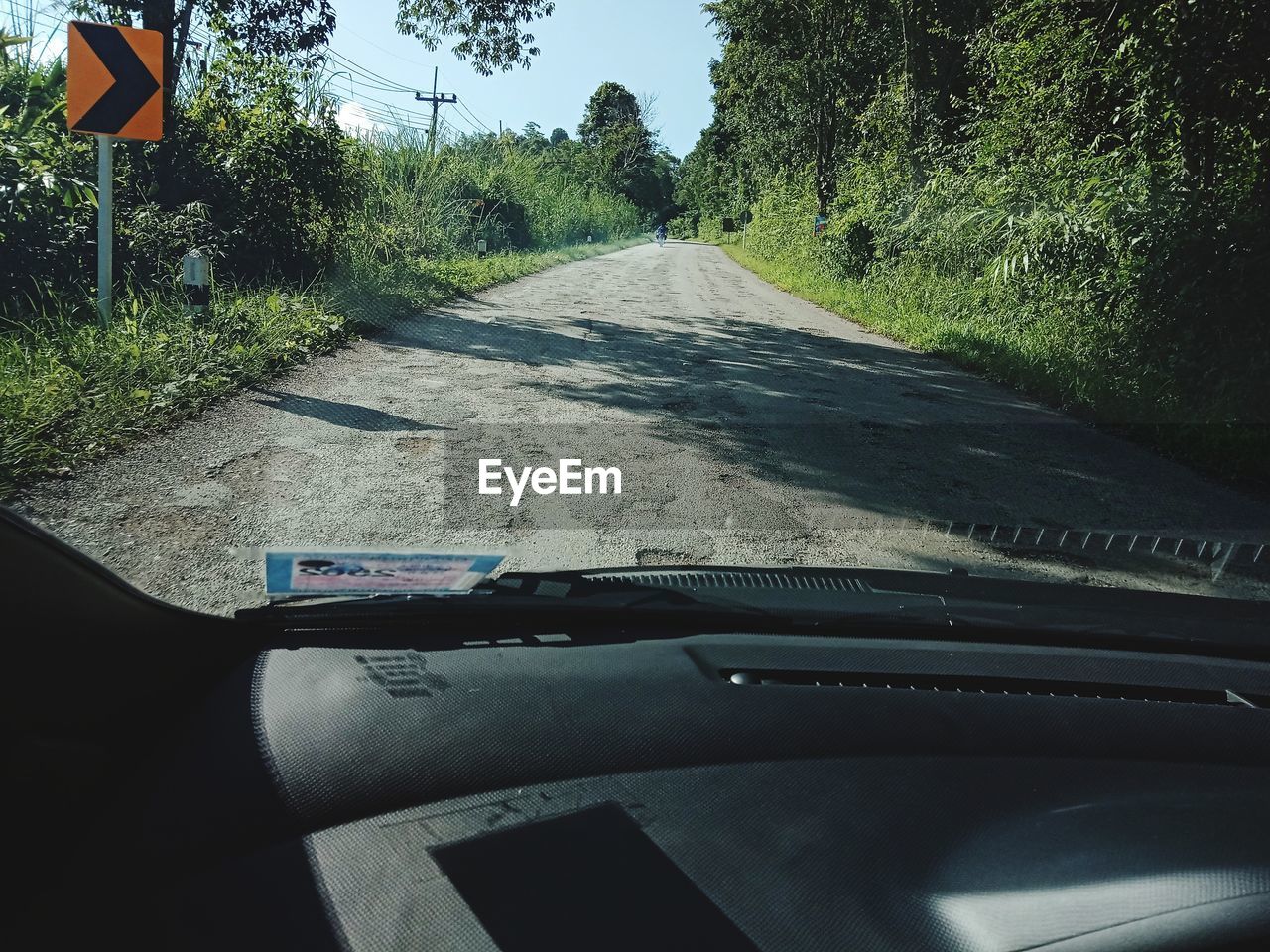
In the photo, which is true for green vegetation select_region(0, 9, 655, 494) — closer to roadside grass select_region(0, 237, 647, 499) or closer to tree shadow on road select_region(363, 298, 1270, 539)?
roadside grass select_region(0, 237, 647, 499)

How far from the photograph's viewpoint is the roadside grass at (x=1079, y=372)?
6.54 metres

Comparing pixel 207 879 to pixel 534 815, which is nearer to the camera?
pixel 207 879

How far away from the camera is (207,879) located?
131cm

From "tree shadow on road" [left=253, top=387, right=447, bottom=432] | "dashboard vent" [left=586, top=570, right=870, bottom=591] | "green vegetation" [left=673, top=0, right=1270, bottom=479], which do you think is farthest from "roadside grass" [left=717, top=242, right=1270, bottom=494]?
"tree shadow on road" [left=253, top=387, right=447, bottom=432]

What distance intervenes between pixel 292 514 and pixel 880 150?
18603 millimetres

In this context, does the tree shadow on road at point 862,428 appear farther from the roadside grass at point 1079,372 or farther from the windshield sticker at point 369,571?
the windshield sticker at point 369,571

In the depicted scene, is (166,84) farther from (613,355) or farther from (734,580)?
(734,580)

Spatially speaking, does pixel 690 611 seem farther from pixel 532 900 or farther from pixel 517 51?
pixel 517 51

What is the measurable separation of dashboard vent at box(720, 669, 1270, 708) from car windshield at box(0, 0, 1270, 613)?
75 cm

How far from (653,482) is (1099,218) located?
20.7ft

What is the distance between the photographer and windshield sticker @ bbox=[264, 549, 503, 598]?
2.04 metres

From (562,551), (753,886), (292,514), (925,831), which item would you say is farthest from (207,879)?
(292,514)

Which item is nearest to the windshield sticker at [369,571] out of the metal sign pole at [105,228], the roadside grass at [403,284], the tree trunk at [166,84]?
the metal sign pole at [105,228]

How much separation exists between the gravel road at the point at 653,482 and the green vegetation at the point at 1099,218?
3.32 feet
